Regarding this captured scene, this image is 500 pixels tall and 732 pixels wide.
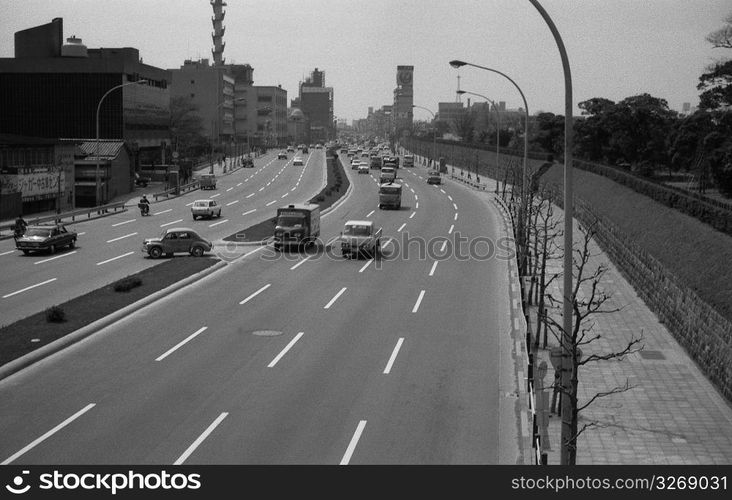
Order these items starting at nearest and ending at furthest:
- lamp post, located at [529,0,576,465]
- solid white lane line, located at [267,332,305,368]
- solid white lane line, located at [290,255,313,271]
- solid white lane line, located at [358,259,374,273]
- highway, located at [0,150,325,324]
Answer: lamp post, located at [529,0,576,465]
solid white lane line, located at [267,332,305,368]
highway, located at [0,150,325,324]
solid white lane line, located at [358,259,374,273]
solid white lane line, located at [290,255,313,271]

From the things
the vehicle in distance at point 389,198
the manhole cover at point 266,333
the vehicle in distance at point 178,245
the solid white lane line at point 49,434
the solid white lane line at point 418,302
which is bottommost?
the solid white lane line at point 49,434

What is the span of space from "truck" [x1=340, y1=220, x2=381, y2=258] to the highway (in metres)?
9.17

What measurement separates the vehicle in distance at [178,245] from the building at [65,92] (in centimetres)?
5382

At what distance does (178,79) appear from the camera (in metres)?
188

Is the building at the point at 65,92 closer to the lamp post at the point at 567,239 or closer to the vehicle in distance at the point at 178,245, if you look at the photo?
the vehicle in distance at the point at 178,245

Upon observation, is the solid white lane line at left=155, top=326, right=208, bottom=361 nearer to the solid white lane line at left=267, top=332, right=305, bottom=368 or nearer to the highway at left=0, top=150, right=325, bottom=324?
the solid white lane line at left=267, top=332, right=305, bottom=368

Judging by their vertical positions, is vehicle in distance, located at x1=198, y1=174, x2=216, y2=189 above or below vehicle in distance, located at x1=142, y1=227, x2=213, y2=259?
above

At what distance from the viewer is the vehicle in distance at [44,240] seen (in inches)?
1781

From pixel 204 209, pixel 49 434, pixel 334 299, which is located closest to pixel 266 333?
pixel 334 299

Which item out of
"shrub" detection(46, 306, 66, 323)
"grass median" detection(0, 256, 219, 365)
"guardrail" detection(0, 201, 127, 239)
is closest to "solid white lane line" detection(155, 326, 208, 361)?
→ "grass median" detection(0, 256, 219, 365)

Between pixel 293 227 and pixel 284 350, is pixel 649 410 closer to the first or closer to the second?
pixel 284 350

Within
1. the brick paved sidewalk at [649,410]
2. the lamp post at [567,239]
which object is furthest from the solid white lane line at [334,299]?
the lamp post at [567,239]

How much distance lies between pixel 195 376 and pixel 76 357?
4.06 meters

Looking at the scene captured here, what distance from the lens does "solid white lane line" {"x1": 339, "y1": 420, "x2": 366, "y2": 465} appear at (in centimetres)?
1670
